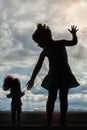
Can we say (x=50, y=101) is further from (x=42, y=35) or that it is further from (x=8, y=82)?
(x=8, y=82)

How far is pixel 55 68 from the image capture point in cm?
909

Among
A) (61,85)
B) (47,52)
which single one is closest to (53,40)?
(47,52)

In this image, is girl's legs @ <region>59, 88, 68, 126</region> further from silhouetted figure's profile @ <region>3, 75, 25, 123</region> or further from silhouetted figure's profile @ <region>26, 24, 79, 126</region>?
silhouetted figure's profile @ <region>3, 75, 25, 123</region>

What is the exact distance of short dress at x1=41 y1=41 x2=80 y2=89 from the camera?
355 inches

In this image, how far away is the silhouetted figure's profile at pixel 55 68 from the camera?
29.5ft

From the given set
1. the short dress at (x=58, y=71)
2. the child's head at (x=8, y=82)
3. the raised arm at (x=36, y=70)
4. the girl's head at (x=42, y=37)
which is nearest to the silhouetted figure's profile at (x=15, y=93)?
the child's head at (x=8, y=82)

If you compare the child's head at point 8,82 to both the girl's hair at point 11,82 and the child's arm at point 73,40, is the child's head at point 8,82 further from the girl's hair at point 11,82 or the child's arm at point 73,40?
the child's arm at point 73,40

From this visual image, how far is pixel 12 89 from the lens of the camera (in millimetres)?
11914

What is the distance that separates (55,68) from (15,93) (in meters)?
2.97

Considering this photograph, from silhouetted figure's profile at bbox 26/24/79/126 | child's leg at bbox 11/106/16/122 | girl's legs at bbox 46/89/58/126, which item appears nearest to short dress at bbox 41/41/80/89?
silhouetted figure's profile at bbox 26/24/79/126

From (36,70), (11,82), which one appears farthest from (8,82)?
(36,70)

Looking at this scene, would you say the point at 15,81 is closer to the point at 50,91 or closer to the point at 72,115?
the point at 72,115

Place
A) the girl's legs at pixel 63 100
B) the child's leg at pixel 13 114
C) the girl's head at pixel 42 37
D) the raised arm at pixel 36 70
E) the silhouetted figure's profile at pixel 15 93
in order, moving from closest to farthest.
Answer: the girl's legs at pixel 63 100 → the girl's head at pixel 42 37 → the raised arm at pixel 36 70 → the child's leg at pixel 13 114 → the silhouetted figure's profile at pixel 15 93

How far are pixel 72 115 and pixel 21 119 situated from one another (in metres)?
1.28
